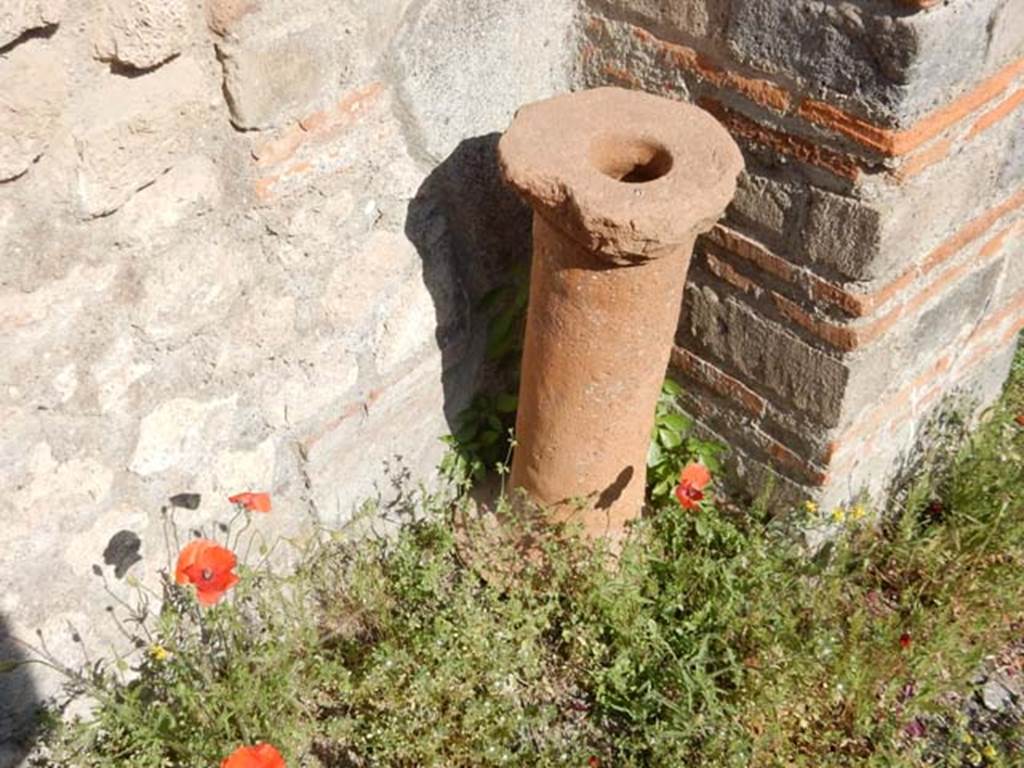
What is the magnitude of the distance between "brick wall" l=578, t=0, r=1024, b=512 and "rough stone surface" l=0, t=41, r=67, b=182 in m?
1.44

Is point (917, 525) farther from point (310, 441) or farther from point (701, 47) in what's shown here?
point (310, 441)

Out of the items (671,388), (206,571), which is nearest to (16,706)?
(206,571)

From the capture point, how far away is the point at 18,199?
182 centimetres

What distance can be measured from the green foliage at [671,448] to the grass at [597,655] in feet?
0.34

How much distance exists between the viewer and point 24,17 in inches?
65.4

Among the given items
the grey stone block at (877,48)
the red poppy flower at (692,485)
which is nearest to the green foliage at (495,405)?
the red poppy flower at (692,485)

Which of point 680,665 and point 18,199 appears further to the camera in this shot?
point 680,665

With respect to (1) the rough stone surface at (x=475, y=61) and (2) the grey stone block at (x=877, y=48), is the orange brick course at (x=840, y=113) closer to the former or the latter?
(2) the grey stone block at (x=877, y=48)

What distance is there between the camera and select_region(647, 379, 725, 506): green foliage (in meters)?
3.04

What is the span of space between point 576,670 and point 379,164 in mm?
1444

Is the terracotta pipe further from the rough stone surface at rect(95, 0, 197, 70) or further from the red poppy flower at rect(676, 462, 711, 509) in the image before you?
the rough stone surface at rect(95, 0, 197, 70)

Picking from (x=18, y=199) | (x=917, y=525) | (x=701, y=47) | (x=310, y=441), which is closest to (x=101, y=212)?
(x=18, y=199)

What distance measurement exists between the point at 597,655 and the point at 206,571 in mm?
1091

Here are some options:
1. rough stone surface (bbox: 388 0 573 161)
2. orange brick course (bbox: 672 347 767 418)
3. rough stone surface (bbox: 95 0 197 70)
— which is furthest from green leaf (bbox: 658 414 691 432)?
rough stone surface (bbox: 95 0 197 70)
